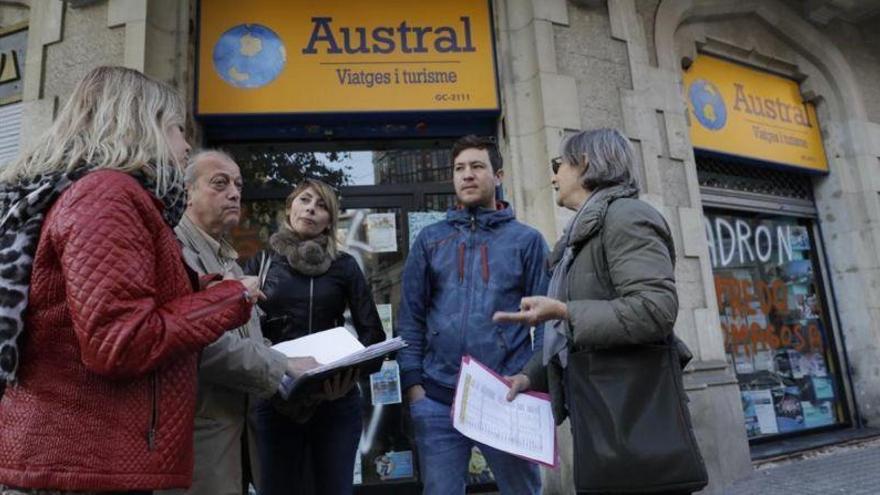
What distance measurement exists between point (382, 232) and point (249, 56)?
191 cm

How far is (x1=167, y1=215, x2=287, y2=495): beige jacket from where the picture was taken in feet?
5.98

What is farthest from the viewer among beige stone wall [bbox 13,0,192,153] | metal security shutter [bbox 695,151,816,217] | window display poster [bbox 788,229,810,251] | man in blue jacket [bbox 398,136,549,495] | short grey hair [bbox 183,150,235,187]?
window display poster [bbox 788,229,810,251]

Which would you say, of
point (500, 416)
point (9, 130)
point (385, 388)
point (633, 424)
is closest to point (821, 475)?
point (385, 388)

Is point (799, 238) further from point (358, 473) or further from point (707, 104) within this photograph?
point (358, 473)

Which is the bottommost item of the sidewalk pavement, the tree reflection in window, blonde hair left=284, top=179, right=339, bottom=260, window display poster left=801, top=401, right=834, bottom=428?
the sidewalk pavement

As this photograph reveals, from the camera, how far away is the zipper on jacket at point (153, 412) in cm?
128

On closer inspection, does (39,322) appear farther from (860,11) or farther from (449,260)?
(860,11)

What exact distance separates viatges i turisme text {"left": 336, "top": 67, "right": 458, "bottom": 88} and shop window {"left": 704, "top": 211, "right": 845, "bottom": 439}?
349 cm

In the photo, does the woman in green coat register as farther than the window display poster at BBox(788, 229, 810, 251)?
No

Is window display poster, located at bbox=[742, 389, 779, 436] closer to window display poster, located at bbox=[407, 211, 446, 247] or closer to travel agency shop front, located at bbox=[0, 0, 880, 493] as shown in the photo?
travel agency shop front, located at bbox=[0, 0, 880, 493]

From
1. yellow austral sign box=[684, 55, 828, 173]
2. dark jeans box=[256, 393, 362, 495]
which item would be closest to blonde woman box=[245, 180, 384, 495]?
dark jeans box=[256, 393, 362, 495]

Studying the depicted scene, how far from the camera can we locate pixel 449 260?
2.75 m

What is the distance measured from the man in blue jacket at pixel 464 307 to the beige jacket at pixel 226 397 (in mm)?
814

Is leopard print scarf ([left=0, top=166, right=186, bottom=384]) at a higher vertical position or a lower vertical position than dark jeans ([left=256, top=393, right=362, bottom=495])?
higher
